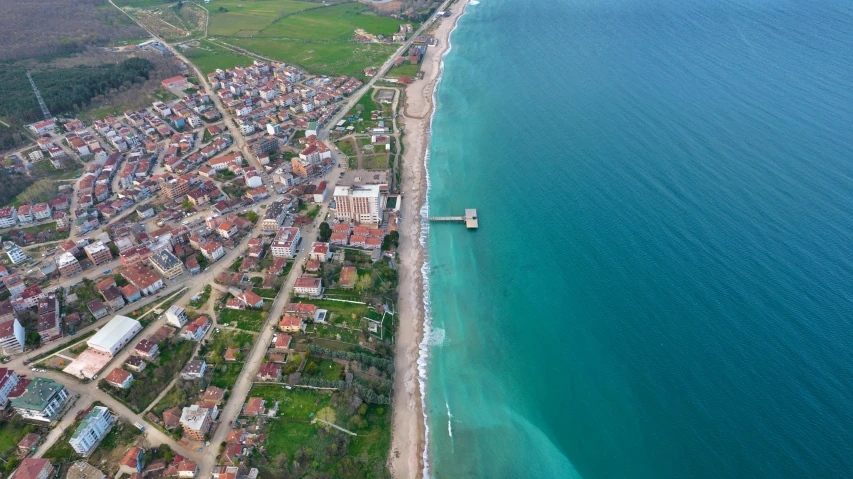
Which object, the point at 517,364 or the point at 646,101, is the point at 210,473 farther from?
the point at 646,101

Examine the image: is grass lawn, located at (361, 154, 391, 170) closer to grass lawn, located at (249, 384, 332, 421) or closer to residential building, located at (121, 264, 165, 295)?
residential building, located at (121, 264, 165, 295)

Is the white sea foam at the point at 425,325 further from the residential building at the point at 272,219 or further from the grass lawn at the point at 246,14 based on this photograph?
the grass lawn at the point at 246,14

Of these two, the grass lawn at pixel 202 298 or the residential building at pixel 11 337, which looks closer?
the residential building at pixel 11 337

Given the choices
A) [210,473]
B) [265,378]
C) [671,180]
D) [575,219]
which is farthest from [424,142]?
[210,473]

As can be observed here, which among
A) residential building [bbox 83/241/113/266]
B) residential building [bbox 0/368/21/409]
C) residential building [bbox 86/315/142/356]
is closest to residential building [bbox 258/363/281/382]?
residential building [bbox 86/315/142/356]

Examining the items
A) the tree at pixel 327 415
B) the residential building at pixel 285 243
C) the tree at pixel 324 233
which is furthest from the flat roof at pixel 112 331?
the tree at pixel 327 415

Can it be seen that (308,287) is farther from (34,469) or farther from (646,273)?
(646,273)

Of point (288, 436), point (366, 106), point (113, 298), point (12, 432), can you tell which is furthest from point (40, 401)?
point (366, 106)

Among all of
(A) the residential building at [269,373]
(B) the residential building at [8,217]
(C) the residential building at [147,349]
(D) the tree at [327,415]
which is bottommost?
(D) the tree at [327,415]
